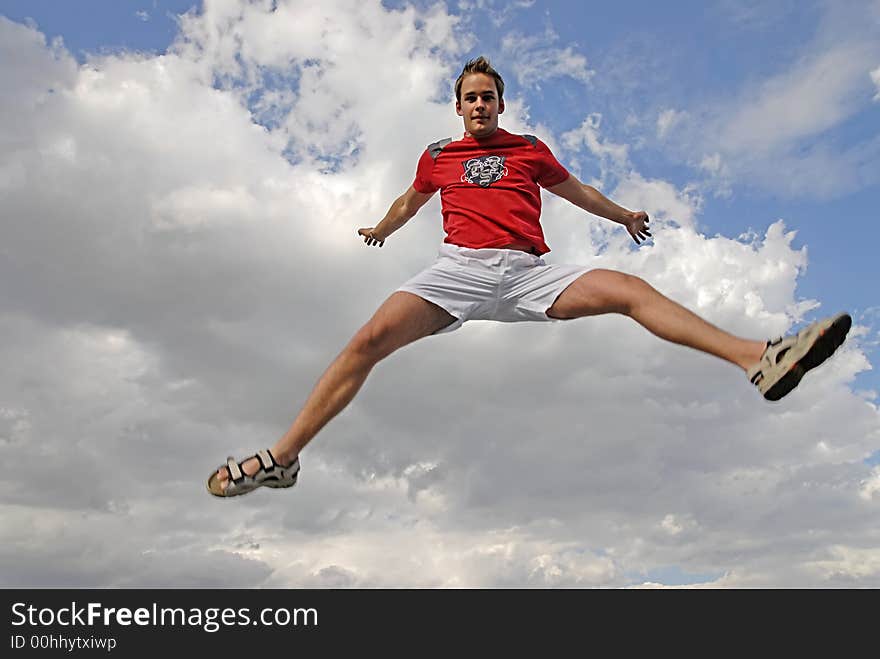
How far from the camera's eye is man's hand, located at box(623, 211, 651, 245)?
713 cm

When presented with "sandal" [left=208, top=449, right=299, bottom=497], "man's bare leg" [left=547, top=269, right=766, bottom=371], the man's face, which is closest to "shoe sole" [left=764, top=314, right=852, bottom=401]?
"man's bare leg" [left=547, top=269, right=766, bottom=371]

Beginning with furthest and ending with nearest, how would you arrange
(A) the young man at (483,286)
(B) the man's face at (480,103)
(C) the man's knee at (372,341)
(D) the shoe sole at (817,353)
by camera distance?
(B) the man's face at (480,103) → (C) the man's knee at (372,341) → (A) the young man at (483,286) → (D) the shoe sole at (817,353)

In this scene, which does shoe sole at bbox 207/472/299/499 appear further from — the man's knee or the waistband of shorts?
the waistband of shorts

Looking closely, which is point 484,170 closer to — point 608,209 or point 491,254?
point 491,254

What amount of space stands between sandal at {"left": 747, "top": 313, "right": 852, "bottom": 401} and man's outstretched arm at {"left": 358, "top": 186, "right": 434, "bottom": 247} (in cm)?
323

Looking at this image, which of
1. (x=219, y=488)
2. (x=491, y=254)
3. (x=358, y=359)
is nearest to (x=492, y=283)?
(x=491, y=254)

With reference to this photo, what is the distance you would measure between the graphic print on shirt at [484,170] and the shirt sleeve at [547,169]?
0.34m

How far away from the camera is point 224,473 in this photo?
613 cm

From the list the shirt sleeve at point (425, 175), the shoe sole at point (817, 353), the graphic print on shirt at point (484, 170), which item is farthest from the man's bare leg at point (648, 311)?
the shirt sleeve at point (425, 175)

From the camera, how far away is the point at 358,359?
5945mm

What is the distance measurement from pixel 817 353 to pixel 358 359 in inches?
117

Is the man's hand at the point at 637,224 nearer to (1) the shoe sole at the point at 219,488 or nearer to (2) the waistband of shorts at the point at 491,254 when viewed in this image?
(2) the waistband of shorts at the point at 491,254

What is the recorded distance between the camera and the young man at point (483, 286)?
5.68 m

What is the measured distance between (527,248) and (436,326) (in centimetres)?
89
